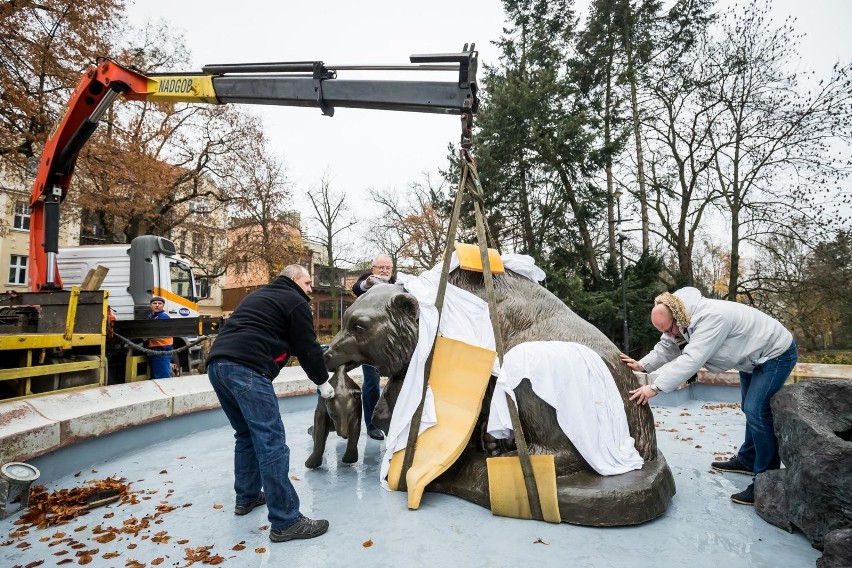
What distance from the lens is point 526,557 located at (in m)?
2.32

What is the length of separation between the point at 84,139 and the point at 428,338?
Result: 643 cm

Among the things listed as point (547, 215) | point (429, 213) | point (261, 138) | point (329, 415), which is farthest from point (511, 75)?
point (329, 415)

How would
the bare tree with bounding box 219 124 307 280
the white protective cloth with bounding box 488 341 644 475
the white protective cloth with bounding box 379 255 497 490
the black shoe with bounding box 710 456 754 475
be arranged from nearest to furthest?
the white protective cloth with bounding box 488 341 644 475 → the white protective cloth with bounding box 379 255 497 490 → the black shoe with bounding box 710 456 754 475 → the bare tree with bounding box 219 124 307 280

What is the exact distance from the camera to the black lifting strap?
2703mm

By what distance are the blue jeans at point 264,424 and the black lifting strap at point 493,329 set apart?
0.79m

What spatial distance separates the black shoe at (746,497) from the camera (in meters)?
3.02

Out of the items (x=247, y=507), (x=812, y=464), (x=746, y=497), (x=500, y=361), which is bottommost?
(x=247, y=507)

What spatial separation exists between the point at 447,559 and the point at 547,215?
14.1m

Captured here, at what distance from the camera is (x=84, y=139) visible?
268 inches

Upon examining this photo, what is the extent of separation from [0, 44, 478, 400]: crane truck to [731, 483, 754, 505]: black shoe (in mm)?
2874

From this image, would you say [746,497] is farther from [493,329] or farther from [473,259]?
[473,259]

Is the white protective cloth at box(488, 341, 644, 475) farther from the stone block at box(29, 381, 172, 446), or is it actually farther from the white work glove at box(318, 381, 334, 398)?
the stone block at box(29, 381, 172, 446)

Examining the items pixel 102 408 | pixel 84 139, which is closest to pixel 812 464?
pixel 102 408

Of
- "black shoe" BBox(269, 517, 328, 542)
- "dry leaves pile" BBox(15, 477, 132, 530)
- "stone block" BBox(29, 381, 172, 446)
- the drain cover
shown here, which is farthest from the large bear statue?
"stone block" BBox(29, 381, 172, 446)
